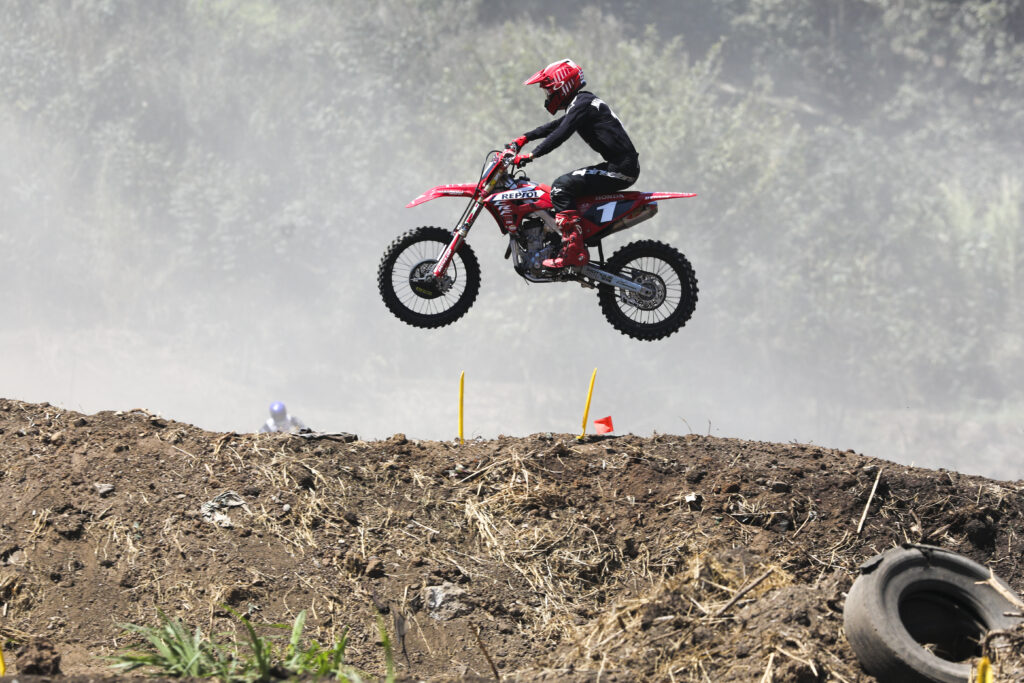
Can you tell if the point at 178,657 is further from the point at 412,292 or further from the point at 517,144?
the point at 517,144

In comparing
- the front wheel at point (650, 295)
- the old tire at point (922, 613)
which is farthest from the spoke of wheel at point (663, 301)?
the old tire at point (922, 613)

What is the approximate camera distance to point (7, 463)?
303 inches

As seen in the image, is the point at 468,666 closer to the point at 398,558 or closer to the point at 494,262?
the point at 398,558

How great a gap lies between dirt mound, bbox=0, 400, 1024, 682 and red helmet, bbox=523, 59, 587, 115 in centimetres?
283

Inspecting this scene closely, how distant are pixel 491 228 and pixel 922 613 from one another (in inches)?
1195

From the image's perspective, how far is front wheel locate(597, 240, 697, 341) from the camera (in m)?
9.09

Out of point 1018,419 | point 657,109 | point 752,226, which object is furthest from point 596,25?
point 1018,419

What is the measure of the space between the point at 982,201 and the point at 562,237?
30524mm

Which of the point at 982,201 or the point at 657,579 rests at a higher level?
the point at 982,201

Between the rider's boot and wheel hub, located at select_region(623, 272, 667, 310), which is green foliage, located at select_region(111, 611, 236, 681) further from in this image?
wheel hub, located at select_region(623, 272, 667, 310)

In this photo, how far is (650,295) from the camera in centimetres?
909

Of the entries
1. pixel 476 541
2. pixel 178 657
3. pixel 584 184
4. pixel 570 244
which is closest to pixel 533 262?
pixel 570 244

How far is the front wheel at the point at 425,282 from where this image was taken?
350 inches

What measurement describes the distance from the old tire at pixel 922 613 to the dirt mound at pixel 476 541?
0.23m
